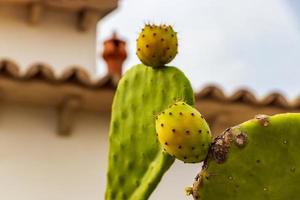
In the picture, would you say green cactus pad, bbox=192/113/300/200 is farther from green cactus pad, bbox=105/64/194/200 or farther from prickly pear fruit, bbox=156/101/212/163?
green cactus pad, bbox=105/64/194/200

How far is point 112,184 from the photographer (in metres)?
2.75

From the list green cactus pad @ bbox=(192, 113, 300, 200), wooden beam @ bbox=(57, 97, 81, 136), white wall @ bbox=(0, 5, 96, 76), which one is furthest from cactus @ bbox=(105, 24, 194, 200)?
white wall @ bbox=(0, 5, 96, 76)

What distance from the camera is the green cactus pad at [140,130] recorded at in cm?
266

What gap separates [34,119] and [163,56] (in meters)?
3.89

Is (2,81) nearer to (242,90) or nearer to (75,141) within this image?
(75,141)

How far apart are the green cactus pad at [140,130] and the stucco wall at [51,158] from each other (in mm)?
3566

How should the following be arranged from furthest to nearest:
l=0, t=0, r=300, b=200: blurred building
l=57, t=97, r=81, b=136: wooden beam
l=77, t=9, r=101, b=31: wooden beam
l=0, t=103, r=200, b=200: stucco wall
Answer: l=77, t=9, r=101, b=31: wooden beam
l=0, t=103, r=200, b=200: stucco wall
l=57, t=97, r=81, b=136: wooden beam
l=0, t=0, r=300, b=200: blurred building

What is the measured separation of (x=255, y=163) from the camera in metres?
2.09

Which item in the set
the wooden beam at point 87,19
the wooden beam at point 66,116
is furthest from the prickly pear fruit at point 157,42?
the wooden beam at point 87,19

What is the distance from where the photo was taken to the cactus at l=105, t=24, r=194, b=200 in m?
2.66

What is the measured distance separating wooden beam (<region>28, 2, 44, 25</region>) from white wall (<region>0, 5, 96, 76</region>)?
4 centimetres

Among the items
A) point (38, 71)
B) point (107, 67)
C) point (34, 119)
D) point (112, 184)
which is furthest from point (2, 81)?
point (112, 184)

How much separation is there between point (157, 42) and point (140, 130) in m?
0.30

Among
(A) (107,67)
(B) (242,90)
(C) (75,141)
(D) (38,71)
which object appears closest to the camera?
(D) (38,71)
